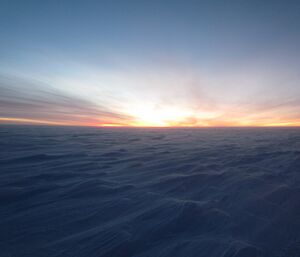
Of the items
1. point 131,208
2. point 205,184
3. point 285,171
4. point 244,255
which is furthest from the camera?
point 285,171

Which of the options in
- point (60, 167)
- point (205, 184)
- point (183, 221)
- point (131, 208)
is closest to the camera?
point (183, 221)

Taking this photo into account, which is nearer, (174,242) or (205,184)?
(174,242)

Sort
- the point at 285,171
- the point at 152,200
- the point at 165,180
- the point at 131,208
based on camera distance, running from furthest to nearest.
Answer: the point at 285,171 → the point at 165,180 → the point at 152,200 → the point at 131,208

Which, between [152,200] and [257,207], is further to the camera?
[152,200]

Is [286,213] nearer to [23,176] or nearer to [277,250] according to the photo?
[277,250]

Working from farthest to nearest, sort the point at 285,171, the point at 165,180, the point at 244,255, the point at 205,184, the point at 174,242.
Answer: the point at 285,171 < the point at 165,180 < the point at 205,184 < the point at 174,242 < the point at 244,255

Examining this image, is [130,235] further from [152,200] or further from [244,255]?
[244,255]

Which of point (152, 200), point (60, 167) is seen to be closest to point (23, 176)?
point (60, 167)

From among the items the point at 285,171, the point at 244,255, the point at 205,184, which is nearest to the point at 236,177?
the point at 205,184
